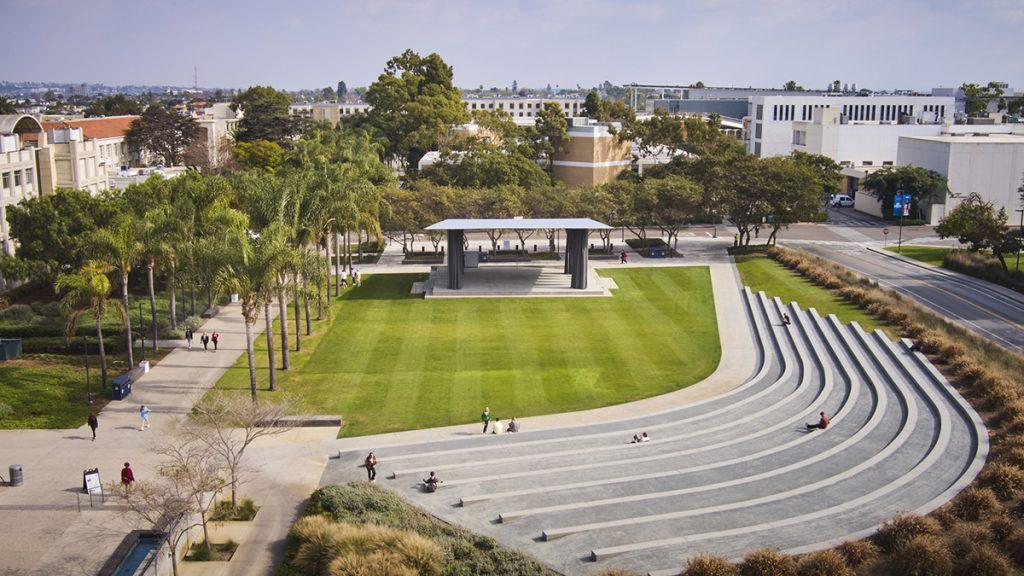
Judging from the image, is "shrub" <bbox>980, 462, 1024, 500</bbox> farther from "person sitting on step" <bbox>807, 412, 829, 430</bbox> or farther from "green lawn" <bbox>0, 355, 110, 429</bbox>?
"green lawn" <bbox>0, 355, 110, 429</bbox>

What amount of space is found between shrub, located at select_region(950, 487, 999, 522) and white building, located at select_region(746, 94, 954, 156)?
116820 mm

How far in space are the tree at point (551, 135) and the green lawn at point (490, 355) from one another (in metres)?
45.7

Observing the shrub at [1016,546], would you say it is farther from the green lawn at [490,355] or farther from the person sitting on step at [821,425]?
the green lawn at [490,355]

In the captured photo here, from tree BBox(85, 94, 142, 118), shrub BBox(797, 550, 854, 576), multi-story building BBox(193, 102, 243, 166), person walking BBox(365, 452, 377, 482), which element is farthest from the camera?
tree BBox(85, 94, 142, 118)

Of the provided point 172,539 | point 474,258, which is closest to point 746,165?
point 474,258

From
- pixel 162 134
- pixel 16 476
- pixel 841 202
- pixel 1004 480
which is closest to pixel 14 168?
pixel 16 476

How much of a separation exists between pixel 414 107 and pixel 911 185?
6265 centimetres

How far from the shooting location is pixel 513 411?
40.2m

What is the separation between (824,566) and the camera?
24.0 m

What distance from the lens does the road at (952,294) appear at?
174 feet

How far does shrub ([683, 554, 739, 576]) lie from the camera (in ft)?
78.7

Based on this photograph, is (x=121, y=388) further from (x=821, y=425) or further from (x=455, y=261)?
(x=821, y=425)

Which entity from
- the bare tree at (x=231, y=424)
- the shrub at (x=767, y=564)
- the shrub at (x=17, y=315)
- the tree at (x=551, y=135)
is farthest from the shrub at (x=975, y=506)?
the tree at (x=551, y=135)

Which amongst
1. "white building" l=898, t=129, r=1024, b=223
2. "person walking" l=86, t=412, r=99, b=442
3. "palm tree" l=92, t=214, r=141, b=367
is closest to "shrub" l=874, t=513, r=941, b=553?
"person walking" l=86, t=412, r=99, b=442
